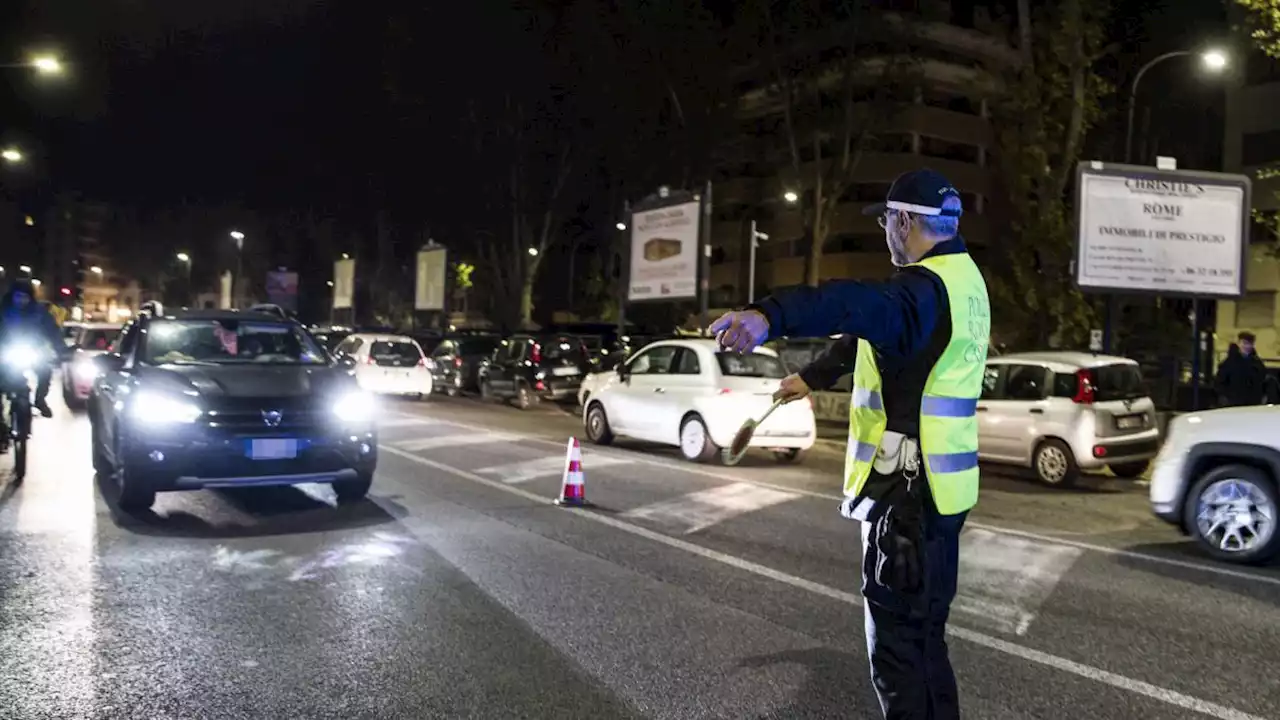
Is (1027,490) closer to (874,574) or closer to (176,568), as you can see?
(176,568)

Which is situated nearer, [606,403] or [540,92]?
[606,403]

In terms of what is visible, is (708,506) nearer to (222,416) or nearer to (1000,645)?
(222,416)

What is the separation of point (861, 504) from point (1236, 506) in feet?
20.1

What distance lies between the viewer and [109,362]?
10008 mm

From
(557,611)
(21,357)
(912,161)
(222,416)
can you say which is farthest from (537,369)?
(912,161)

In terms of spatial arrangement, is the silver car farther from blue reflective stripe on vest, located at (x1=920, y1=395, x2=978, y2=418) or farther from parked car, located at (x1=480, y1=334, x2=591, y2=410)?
parked car, located at (x1=480, y1=334, x2=591, y2=410)

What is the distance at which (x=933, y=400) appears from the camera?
321 centimetres

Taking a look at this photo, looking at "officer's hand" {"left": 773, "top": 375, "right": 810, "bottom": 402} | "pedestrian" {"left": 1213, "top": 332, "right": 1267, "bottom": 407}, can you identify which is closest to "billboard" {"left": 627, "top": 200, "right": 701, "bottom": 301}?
"pedestrian" {"left": 1213, "top": 332, "right": 1267, "bottom": 407}

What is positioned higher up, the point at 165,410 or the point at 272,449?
the point at 165,410

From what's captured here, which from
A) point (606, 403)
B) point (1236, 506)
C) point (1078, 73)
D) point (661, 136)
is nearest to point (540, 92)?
point (661, 136)

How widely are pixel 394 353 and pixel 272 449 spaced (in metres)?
16.8

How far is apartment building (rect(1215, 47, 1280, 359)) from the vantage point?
114 ft

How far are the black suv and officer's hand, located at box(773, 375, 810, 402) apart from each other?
5.75 m

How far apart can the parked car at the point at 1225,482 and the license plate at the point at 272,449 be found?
6900mm
